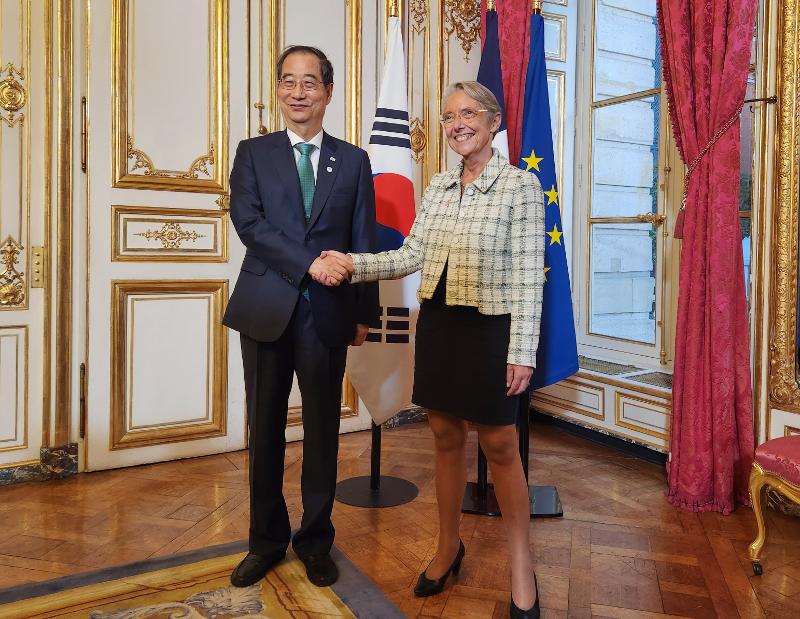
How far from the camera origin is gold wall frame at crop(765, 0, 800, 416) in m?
2.64

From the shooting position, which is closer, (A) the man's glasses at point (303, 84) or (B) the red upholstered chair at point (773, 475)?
(A) the man's glasses at point (303, 84)

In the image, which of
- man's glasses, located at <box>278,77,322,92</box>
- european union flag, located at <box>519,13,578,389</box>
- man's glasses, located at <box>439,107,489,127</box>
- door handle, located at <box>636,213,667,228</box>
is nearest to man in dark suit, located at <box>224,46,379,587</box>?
man's glasses, located at <box>278,77,322,92</box>

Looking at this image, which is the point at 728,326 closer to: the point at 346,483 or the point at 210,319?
the point at 346,483

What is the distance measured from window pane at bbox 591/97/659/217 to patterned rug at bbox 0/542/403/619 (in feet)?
8.41

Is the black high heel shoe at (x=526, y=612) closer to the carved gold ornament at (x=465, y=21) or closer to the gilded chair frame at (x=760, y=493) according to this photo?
the gilded chair frame at (x=760, y=493)

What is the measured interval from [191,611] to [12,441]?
1.59 meters

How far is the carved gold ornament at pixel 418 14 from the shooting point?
3986 mm

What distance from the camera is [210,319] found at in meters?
3.44

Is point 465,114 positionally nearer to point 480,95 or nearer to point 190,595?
point 480,95

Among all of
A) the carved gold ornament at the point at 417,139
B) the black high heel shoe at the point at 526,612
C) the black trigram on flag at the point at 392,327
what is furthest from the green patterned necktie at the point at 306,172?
the carved gold ornament at the point at 417,139

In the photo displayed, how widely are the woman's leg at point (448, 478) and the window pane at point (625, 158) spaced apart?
7.27 feet

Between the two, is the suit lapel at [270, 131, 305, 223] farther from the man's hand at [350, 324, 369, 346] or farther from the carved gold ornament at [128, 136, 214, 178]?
the carved gold ornament at [128, 136, 214, 178]

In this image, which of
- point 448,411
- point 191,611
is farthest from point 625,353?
point 191,611

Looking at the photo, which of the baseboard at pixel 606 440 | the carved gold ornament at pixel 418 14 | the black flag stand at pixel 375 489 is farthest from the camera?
the carved gold ornament at pixel 418 14
